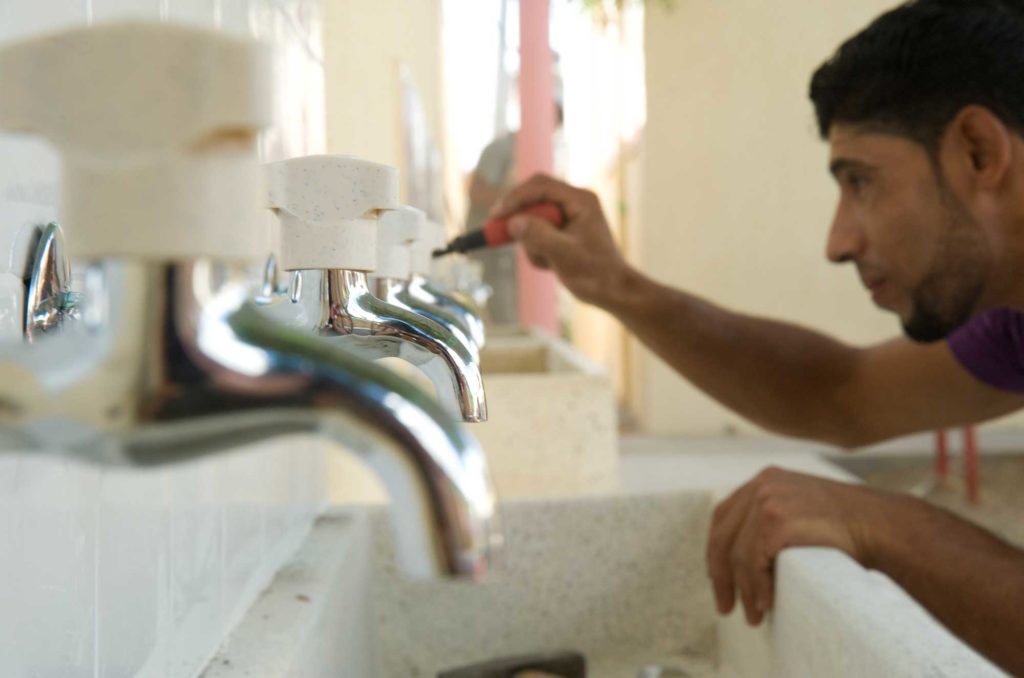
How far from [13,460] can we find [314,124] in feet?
1.32

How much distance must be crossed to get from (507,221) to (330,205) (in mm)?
497

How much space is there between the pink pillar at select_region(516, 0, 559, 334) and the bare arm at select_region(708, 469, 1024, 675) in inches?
57.4

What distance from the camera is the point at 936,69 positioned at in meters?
0.74

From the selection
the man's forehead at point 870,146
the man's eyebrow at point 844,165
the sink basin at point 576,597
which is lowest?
the sink basin at point 576,597

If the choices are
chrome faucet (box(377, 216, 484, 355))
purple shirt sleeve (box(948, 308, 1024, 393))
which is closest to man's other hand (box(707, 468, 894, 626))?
chrome faucet (box(377, 216, 484, 355))

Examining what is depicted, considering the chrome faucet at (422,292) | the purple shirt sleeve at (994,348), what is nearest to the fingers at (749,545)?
the chrome faucet at (422,292)

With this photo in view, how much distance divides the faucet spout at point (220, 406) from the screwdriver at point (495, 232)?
1.31ft

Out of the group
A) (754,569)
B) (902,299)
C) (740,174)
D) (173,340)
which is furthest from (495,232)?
(740,174)

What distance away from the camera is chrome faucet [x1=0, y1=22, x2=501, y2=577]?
0.33 feet

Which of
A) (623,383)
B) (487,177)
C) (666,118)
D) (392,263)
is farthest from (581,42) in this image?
(392,263)

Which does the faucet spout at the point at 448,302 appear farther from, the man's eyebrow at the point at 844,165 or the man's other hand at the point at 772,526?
the man's eyebrow at the point at 844,165

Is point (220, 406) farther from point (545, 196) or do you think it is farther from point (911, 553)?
point (545, 196)

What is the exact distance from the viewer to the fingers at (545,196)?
0.72 meters

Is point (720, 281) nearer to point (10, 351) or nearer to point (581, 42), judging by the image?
point (581, 42)
